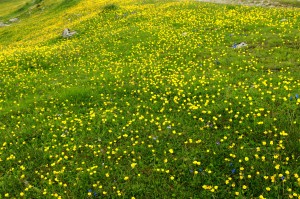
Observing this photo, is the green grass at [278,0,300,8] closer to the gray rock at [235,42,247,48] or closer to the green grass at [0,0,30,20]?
the gray rock at [235,42,247,48]

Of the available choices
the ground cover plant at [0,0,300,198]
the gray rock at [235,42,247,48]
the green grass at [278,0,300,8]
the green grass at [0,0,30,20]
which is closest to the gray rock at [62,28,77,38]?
the ground cover plant at [0,0,300,198]

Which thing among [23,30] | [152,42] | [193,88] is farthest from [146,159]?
[23,30]

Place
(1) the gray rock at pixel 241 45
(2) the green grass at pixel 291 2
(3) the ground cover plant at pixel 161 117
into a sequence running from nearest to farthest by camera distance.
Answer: (3) the ground cover plant at pixel 161 117
(1) the gray rock at pixel 241 45
(2) the green grass at pixel 291 2

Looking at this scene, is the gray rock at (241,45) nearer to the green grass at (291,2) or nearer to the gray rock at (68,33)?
the green grass at (291,2)

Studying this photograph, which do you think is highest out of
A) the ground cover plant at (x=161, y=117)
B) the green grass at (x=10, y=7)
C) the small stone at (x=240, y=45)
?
the green grass at (x=10, y=7)

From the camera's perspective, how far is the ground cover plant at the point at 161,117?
24.7 ft

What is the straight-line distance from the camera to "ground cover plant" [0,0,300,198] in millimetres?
7535

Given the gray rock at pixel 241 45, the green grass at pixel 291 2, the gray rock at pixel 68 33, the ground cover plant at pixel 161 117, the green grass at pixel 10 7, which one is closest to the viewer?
the ground cover plant at pixel 161 117

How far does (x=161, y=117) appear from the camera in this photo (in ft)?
33.7

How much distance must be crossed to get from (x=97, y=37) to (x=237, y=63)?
13001 millimetres

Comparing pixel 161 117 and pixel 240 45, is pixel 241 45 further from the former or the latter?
pixel 161 117

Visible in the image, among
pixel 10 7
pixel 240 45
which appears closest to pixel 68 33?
pixel 240 45

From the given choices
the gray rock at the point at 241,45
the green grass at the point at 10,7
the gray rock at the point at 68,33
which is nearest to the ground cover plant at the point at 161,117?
the gray rock at the point at 241,45

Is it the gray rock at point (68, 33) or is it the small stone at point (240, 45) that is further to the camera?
the gray rock at point (68, 33)
